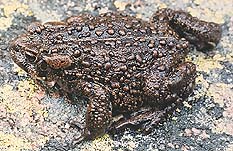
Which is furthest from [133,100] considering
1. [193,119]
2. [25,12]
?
[25,12]

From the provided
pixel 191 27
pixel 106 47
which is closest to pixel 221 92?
pixel 191 27

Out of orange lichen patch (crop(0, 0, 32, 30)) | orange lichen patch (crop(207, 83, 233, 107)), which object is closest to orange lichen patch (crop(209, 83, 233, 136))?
orange lichen patch (crop(207, 83, 233, 107))

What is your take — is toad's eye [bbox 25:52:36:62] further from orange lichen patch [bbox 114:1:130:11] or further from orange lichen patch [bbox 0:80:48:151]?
orange lichen patch [bbox 114:1:130:11]

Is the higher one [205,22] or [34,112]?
[205,22]

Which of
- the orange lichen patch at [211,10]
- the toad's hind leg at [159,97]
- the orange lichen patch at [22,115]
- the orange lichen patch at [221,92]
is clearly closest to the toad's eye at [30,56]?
the orange lichen patch at [22,115]

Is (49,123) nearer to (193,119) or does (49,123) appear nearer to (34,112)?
(34,112)

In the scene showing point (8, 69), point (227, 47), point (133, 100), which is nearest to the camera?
point (133, 100)
